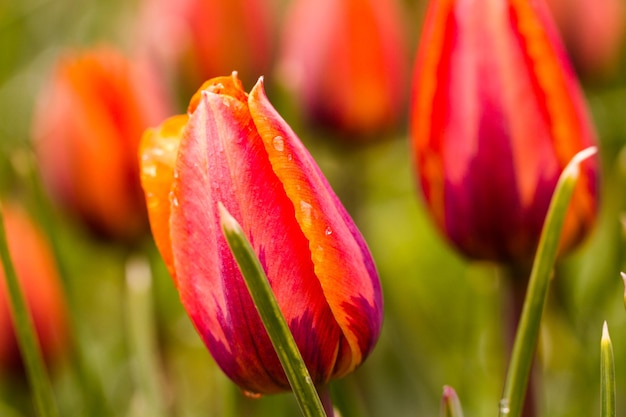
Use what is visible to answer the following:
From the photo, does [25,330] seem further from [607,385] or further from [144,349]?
[607,385]

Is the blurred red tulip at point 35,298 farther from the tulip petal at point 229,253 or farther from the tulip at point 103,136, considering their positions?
the tulip petal at point 229,253

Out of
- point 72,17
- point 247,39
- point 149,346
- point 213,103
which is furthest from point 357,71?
point 72,17

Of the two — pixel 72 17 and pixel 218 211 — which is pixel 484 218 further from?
pixel 72 17

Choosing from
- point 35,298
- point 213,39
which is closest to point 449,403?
point 35,298

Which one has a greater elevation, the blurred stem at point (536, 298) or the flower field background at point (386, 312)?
the blurred stem at point (536, 298)

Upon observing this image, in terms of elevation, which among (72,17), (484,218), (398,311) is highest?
(72,17)

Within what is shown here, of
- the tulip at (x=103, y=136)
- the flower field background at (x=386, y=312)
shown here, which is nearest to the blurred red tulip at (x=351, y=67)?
the flower field background at (x=386, y=312)
